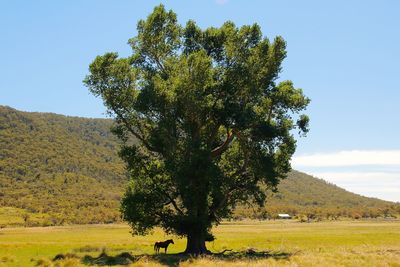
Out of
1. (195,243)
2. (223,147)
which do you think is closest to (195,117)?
(223,147)

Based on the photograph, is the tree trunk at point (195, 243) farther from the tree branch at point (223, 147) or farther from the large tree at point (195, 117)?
the tree branch at point (223, 147)

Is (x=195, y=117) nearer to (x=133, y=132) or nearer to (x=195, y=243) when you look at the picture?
(x=133, y=132)

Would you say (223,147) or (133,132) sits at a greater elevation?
(133,132)

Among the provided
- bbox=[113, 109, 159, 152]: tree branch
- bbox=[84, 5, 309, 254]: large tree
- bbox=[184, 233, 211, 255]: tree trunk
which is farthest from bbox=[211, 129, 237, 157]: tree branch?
bbox=[184, 233, 211, 255]: tree trunk

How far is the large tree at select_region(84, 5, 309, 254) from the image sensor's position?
43.2 metres

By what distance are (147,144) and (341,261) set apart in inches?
831

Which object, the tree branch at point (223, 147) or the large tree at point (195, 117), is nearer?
the large tree at point (195, 117)

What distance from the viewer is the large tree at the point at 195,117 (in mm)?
43156

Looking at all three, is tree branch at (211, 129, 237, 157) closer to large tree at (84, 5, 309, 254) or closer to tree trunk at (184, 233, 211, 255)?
large tree at (84, 5, 309, 254)

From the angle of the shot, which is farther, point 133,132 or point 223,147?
point 223,147

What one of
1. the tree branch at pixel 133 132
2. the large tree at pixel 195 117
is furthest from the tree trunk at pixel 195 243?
the tree branch at pixel 133 132

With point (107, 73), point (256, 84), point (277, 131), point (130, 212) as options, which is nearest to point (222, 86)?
point (256, 84)

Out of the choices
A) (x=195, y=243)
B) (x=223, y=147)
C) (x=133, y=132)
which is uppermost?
(x=133, y=132)

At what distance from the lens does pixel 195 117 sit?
45.4 meters
